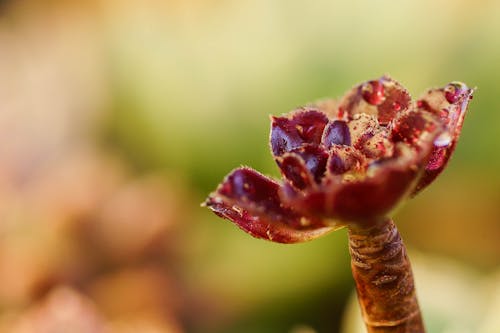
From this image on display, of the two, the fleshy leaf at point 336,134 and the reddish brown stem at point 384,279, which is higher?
the fleshy leaf at point 336,134

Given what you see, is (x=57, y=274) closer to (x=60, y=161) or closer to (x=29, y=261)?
(x=29, y=261)

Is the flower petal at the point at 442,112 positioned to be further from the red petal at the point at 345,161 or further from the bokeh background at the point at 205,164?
the bokeh background at the point at 205,164

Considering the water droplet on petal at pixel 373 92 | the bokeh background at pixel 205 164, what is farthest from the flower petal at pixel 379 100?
the bokeh background at pixel 205 164

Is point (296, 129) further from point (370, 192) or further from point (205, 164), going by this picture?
point (205, 164)

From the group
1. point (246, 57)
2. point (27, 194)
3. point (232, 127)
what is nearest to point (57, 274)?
point (27, 194)

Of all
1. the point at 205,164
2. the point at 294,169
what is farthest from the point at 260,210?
the point at 205,164

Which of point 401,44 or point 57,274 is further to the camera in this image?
point 401,44
